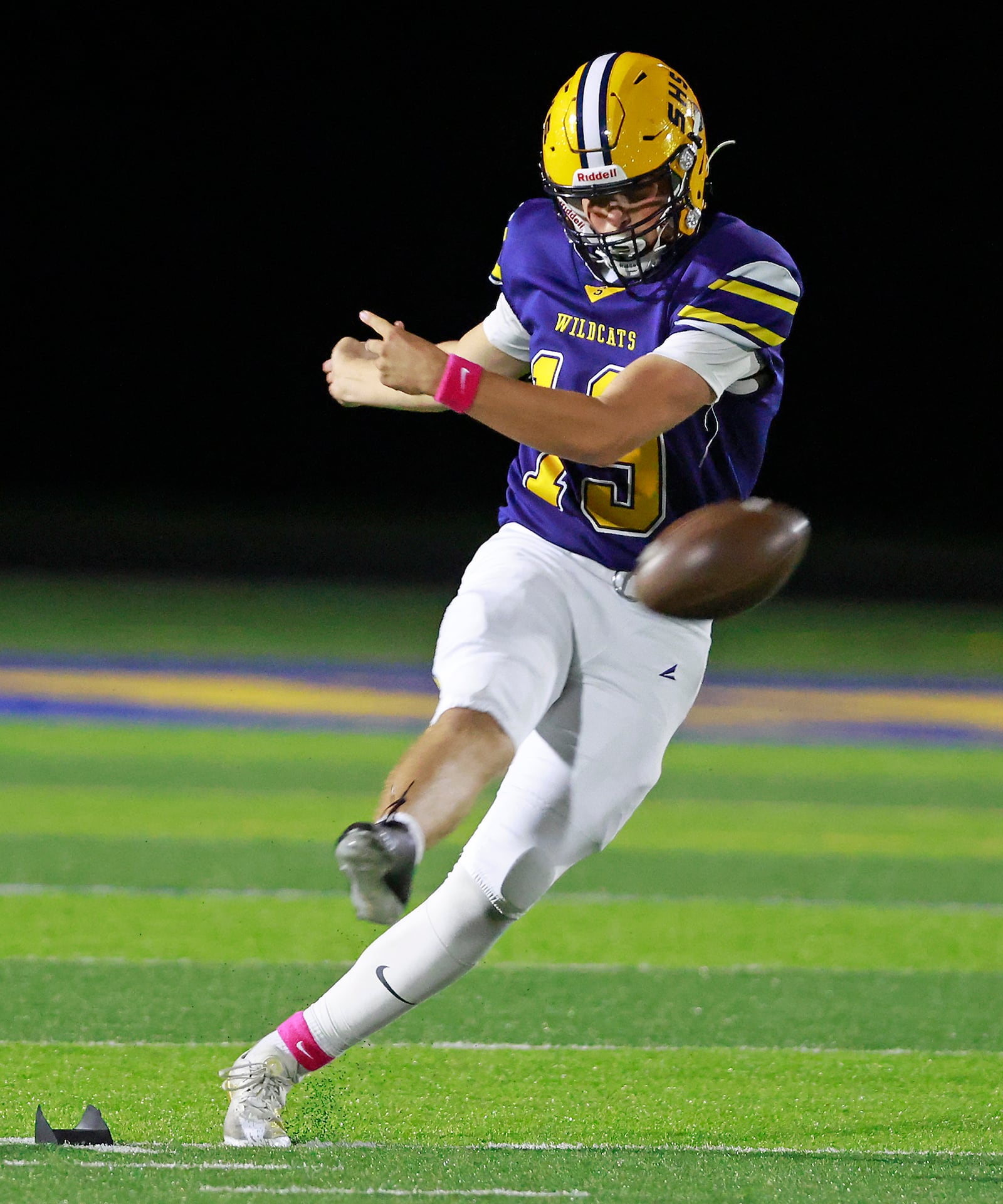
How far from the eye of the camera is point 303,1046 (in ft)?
8.66

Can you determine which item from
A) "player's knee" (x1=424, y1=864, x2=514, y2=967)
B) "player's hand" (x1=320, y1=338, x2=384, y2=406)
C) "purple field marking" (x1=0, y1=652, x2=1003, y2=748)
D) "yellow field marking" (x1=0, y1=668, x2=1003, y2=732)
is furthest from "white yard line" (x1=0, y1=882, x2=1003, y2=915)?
"yellow field marking" (x1=0, y1=668, x2=1003, y2=732)

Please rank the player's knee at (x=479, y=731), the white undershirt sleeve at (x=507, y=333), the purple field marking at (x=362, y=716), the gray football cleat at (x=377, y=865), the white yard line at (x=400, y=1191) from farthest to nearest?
the purple field marking at (x=362, y=716) → the white undershirt sleeve at (x=507, y=333) → the player's knee at (x=479, y=731) → the white yard line at (x=400, y=1191) → the gray football cleat at (x=377, y=865)

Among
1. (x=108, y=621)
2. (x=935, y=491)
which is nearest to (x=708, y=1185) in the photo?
(x=108, y=621)

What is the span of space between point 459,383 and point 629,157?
1.64 feet

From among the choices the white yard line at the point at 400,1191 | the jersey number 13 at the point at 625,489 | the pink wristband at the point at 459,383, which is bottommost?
the white yard line at the point at 400,1191

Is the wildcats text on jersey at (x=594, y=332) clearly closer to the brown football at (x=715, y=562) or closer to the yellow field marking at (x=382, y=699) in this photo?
the brown football at (x=715, y=562)

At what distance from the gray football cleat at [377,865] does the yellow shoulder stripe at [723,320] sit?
93cm

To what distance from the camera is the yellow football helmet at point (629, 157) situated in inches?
99.0

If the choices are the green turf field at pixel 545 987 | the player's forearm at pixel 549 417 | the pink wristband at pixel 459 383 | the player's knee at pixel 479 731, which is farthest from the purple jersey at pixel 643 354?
the green turf field at pixel 545 987

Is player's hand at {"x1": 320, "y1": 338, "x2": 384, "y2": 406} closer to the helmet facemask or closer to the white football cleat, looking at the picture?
the helmet facemask

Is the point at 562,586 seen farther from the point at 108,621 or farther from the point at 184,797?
the point at 108,621

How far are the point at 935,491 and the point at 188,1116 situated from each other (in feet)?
40.6

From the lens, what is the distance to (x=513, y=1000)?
147 inches

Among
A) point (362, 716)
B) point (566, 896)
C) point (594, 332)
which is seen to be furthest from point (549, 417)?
point (362, 716)
